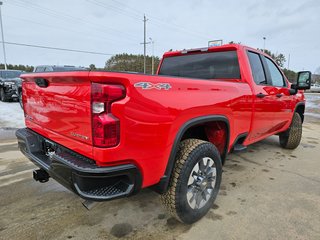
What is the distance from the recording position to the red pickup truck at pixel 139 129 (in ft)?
5.10

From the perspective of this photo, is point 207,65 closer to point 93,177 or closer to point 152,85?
point 152,85

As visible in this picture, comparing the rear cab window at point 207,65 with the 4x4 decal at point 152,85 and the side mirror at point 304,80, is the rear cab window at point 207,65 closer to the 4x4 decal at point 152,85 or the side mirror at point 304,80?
the 4x4 decal at point 152,85

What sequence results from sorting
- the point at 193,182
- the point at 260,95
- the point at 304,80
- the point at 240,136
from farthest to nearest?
the point at 304,80 < the point at 260,95 < the point at 240,136 < the point at 193,182

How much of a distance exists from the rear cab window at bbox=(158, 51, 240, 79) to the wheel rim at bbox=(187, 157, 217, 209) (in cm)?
139

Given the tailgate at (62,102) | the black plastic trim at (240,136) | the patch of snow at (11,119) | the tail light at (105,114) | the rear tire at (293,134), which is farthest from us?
the patch of snow at (11,119)

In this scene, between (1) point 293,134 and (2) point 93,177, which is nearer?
(2) point 93,177

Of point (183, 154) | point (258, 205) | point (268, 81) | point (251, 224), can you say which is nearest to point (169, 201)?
point (183, 154)

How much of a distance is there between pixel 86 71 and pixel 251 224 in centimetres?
207

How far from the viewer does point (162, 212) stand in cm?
248

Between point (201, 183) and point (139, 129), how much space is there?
0.99 meters

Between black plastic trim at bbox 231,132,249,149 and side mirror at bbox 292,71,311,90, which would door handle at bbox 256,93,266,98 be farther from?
side mirror at bbox 292,71,311,90

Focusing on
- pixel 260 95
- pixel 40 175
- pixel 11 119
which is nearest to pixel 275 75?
pixel 260 95

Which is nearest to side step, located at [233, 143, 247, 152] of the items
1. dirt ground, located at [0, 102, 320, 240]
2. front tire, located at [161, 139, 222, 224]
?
dirt ground, located at [0, 102, 320, 240]

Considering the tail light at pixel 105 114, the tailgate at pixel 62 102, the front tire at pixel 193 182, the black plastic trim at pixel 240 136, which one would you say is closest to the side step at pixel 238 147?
the black plastic trim at pixel 240 136
